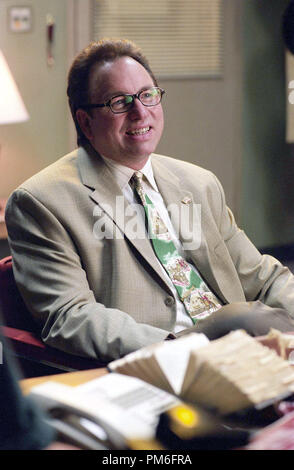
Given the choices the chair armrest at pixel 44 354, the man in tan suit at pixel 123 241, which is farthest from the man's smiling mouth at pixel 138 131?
the chair armrest at pixel 44 354

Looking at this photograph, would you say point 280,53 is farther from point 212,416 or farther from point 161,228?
point 212,416

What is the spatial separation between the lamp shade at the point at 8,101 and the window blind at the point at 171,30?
1.09 metres

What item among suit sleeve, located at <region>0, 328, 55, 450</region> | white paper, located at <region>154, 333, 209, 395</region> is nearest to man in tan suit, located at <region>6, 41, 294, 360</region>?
white paper, located at <region>154, 333, 209, 395</region>

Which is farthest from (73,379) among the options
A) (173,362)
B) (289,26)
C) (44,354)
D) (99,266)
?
(289,26)

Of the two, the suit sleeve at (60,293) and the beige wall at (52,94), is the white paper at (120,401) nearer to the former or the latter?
the suit sleeve at (60,293)

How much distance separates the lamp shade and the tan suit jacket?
1.44 meters

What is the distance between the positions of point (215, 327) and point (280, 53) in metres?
3.83

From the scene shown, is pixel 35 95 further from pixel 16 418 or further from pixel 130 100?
pixel 16 418

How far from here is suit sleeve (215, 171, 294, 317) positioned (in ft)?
7.02

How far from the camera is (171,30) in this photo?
4.73 m

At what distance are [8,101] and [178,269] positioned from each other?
1.76 meters

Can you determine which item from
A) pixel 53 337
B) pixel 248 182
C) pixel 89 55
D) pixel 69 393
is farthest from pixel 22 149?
pixel 69 393

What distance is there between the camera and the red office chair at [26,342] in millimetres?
1761

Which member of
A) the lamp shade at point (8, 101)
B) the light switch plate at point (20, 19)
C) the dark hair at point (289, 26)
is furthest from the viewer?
the dark hair at point (289, 26)
